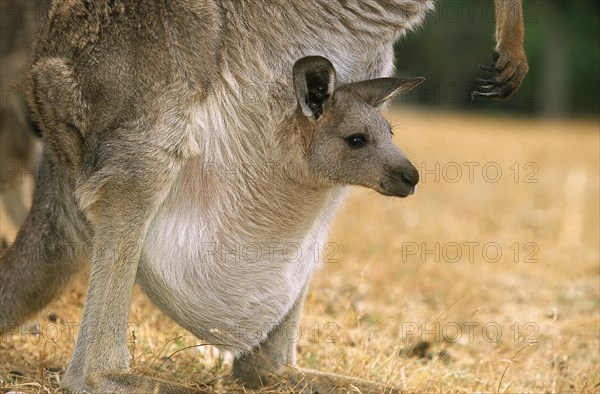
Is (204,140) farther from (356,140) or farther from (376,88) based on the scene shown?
(376,88)

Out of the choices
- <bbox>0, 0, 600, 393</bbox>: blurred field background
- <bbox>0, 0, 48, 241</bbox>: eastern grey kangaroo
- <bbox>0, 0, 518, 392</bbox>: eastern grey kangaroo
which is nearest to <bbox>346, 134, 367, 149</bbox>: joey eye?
<bbox>0, 0, 518, 392</bbox>: eastern grey kangaroo

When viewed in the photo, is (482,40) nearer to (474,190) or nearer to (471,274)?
(474,190)

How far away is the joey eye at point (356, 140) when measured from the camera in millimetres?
2996

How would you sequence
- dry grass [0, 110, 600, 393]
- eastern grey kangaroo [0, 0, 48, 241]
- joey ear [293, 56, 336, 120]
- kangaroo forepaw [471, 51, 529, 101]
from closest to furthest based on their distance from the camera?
joey ear [293, 56, 336, 120] → kangaroo forepaw [471, 51, 529, 101] → dry grass [0, 110, 600, 393] → eastern grey kangaroo [0, 0, 48, 241]

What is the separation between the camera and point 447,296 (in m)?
5.54

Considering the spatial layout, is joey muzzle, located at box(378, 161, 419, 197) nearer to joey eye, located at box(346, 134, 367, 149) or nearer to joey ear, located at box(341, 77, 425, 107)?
joey eye, located at box(346, 134, 367, 149)

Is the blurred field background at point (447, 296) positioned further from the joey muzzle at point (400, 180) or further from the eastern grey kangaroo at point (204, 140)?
the joey muzzle at point (400, 180)

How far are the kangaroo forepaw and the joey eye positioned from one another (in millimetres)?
521

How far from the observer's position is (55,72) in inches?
118

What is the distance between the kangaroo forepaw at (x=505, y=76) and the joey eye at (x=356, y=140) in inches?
20.5

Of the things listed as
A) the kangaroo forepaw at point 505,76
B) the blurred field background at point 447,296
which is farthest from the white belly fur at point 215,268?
the kangaroo forepaw at point 505,76

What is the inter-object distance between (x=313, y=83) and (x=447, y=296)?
2.90 m

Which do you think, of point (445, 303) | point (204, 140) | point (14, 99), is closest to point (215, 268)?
point (204, 140)

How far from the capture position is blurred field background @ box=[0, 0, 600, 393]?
3.62 metres
